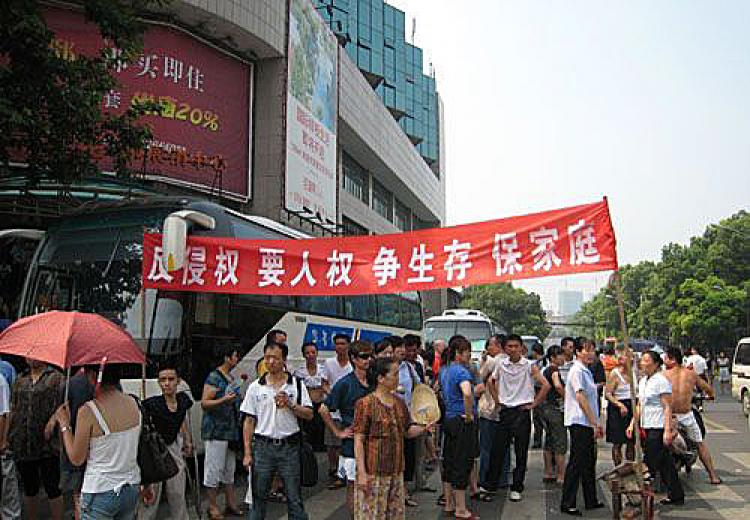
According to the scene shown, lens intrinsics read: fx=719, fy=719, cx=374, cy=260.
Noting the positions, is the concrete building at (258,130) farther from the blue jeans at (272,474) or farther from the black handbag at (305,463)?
the blue jeans at (272,474)

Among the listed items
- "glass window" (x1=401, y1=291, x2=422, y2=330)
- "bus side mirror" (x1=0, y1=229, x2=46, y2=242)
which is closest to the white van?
"glass window" (x1=401, y1=291, x2=422, y2=330)

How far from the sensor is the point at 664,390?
305 inches

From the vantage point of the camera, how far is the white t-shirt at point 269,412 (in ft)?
18.7

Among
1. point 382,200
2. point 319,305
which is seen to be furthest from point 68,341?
point 382,200

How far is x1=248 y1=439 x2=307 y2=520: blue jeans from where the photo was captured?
221 inches

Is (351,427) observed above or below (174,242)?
below

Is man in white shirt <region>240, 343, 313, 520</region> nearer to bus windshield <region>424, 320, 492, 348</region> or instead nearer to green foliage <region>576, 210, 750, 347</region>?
bus windshield <region>424, 320, 492, 348</region>

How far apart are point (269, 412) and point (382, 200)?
40.3 m

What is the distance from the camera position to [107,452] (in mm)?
4234

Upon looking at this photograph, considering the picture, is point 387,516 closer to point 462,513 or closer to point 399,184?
point 462,513

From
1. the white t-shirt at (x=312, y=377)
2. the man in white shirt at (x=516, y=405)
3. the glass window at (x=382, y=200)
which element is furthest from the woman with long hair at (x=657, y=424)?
the glass window at (x=382, y=200)

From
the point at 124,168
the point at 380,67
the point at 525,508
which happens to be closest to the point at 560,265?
the point at 525,508

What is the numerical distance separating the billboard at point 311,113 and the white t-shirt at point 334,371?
15.9 metres

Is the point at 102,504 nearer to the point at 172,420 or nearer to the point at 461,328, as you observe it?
the point at 172,420
